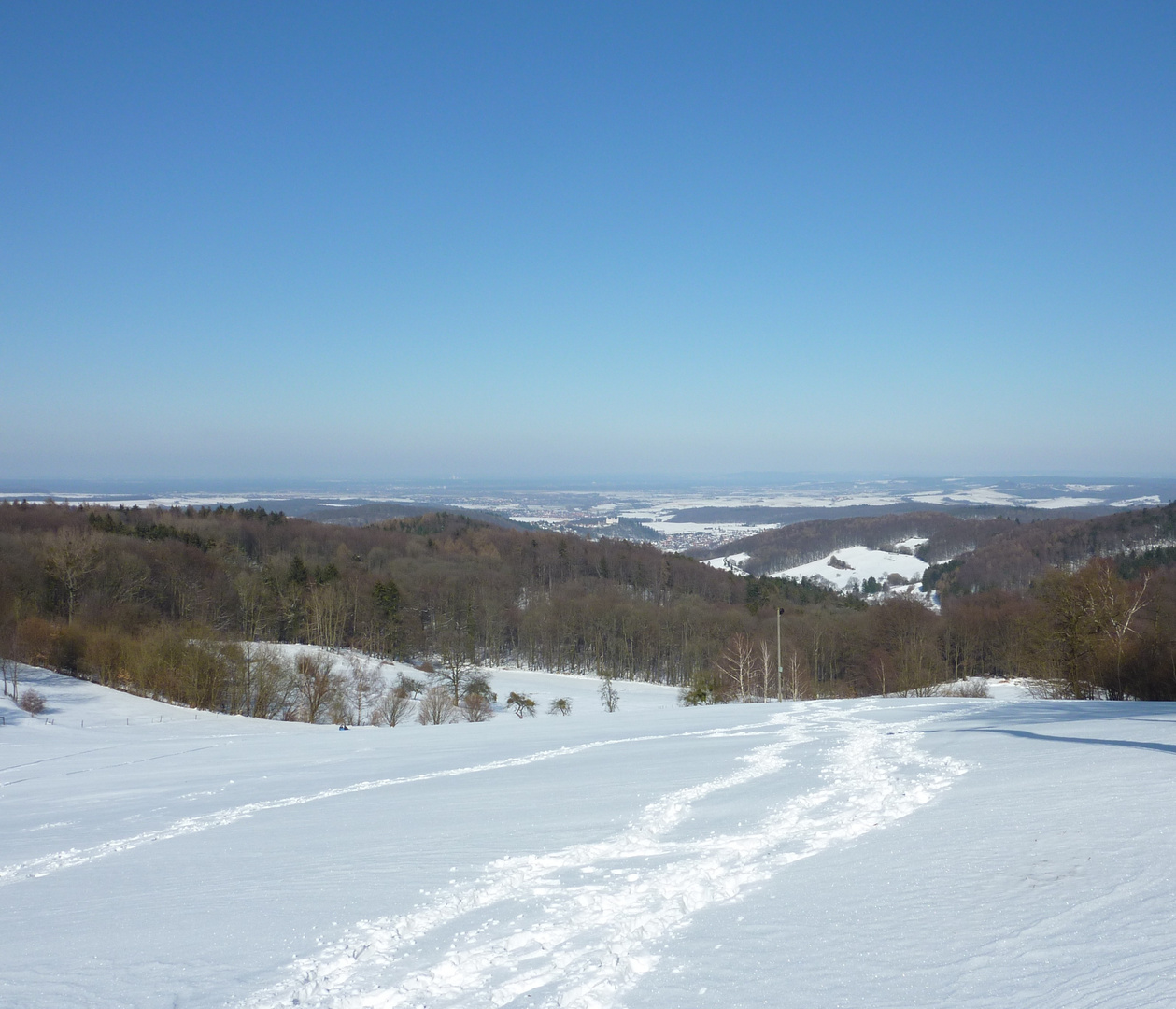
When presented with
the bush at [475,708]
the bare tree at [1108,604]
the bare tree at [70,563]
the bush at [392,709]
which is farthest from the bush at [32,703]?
the bare tree at [1108,604]

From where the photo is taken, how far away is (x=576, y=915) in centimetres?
568

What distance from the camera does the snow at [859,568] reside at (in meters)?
148

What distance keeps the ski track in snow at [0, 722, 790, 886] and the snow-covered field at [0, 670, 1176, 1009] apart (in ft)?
0.20

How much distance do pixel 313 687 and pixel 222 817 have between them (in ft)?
115

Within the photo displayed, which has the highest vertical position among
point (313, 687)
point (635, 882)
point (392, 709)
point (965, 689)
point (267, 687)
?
point (635, 882)

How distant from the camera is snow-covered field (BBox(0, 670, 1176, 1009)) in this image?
4.52 metres

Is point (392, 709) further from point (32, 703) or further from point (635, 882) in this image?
point (635, 882)

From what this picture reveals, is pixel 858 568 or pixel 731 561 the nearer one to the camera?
pixel 858 568

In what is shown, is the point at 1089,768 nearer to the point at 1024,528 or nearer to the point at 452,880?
the point at 452,880

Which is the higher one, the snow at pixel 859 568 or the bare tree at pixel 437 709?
the bare tree at pixel 437 709

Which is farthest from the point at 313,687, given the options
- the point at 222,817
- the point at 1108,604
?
the point at 1108,604

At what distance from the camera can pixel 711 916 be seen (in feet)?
17.9

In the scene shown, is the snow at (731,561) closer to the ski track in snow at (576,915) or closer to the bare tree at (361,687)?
the bare tree at (361,687)

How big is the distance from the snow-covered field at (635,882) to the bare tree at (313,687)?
29773mm
